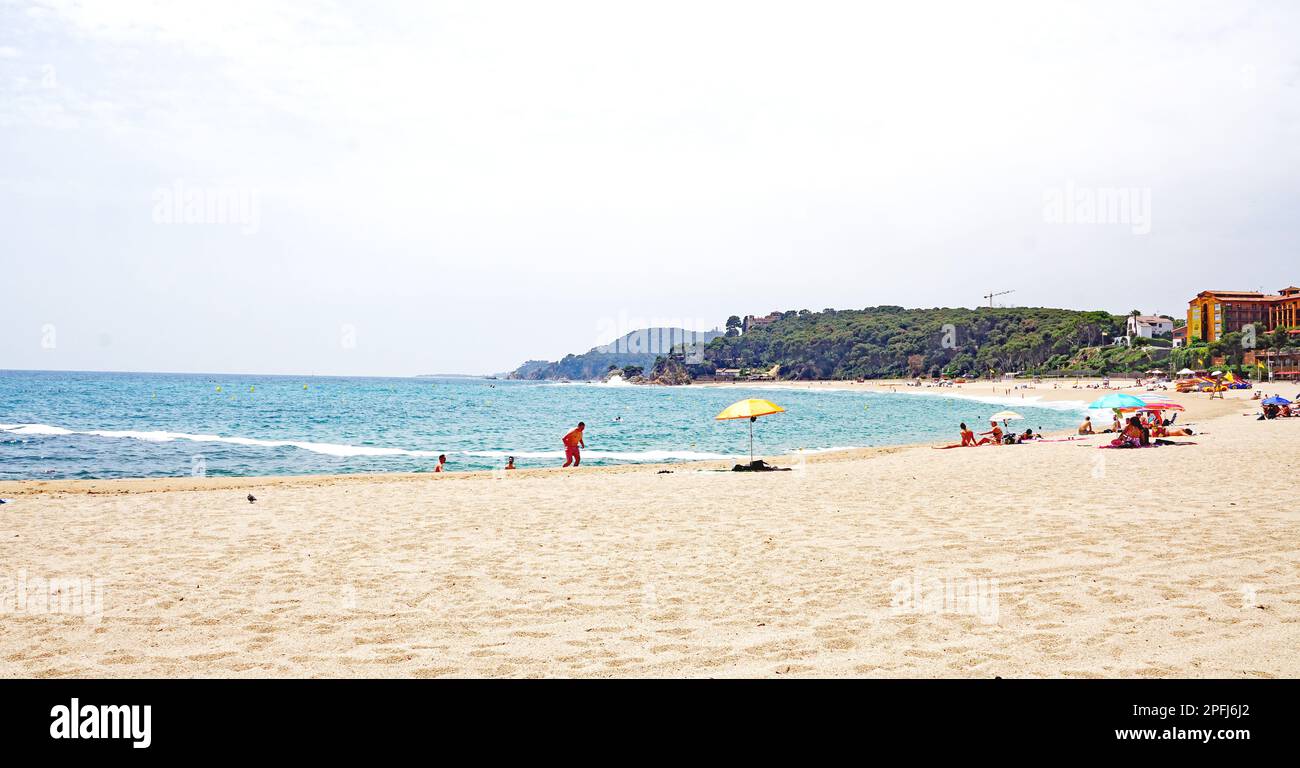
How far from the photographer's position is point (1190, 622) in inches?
230

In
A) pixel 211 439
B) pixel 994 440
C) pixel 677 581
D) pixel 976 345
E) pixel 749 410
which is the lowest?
pixel 211 439

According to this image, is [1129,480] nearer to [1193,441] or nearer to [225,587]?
[1193,441]

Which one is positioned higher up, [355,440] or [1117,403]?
[1117,403]

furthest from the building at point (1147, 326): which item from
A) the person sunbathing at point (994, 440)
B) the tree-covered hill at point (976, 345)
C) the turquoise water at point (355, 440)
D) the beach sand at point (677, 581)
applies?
Answer: the beach sand at point (677, 581)

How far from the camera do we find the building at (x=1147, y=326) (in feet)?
478

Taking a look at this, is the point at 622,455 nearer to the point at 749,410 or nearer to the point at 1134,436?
the point at 749,410

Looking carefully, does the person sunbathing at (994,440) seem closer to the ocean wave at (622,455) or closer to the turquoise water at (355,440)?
the turquoise water at (355,440)

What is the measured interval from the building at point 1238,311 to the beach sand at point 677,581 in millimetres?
134269

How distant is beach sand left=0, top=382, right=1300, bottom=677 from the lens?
5.39 meters

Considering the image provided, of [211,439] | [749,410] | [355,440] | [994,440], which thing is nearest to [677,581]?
[749,410]

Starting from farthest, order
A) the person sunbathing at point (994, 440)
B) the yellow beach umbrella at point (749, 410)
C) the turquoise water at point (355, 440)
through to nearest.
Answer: the person sunbathing at point (994, 440) → the turquoise water at point (355, 440) → the yellow beach umbrella at point (749, 410)

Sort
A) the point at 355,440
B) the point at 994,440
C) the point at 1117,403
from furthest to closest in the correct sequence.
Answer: the point at 355,440
the point at 994,440
the point at 1117,403

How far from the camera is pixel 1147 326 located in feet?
493

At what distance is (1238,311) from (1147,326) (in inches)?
1032
